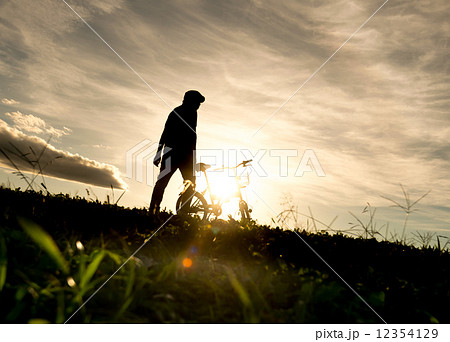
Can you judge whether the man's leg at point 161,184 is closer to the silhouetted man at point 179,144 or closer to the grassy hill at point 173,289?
the silhouetted man at point 179,144

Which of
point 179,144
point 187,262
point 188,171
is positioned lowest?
point 187,262

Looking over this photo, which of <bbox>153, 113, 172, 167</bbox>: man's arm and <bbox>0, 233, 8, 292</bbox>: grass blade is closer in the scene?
<bbox>0, 233, 8, 292</bbox>: grass blade

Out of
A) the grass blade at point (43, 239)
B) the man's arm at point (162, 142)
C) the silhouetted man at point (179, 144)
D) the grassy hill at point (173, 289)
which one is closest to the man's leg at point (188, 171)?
the silhouetted man at point (179, 144)

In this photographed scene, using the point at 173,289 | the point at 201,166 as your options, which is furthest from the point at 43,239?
the point at 201,166

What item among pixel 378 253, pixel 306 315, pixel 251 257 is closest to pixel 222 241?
pixel 251 257

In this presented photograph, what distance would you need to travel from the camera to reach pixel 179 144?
376 inches

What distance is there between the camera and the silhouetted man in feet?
30.0

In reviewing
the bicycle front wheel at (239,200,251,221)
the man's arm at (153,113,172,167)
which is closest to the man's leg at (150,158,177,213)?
the man's arm at (153,113,172,167)

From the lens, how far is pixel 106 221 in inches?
215

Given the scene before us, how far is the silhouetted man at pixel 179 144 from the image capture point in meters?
9.16

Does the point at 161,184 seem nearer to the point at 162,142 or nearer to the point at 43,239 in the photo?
the point at 162,142

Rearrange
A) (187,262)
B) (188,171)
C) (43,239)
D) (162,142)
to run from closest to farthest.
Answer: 1. (43,239)
2. (187,262)
3. (162,142)
4. (188,171)

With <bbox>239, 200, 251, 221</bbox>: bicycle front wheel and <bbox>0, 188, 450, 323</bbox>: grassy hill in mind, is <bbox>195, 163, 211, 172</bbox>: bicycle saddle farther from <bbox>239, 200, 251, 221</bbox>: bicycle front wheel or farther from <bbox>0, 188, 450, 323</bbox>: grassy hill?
<bbox>0, 188, 450, 323</bbox>: grassy hill
